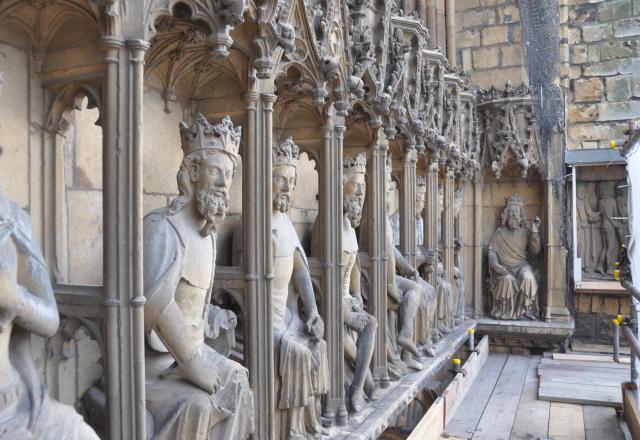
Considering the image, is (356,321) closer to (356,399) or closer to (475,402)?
(356,399)

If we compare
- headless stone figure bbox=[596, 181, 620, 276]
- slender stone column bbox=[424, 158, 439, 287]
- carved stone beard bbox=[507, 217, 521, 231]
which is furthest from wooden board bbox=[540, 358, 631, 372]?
headless stone figure bbox=[596, 181, 620, 276]

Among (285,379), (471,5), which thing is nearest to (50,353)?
(285,379)

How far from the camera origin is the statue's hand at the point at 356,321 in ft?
14.4

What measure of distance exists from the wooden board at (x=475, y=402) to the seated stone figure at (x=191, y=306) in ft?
10.8

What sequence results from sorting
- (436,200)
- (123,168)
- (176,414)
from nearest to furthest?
1. (123,168)
2. (176,414)
3. (436,200)

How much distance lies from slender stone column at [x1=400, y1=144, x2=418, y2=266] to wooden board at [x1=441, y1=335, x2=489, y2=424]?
1.27 metres

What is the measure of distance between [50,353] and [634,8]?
11.1 meters

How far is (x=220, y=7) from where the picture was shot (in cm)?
254

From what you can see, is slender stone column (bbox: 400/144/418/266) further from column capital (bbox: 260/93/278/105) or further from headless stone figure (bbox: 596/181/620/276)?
headless stone figure (bbox: 596/181/620/276)

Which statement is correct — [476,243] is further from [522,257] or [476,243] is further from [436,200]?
[436,200]

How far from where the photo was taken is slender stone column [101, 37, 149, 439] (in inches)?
85.7

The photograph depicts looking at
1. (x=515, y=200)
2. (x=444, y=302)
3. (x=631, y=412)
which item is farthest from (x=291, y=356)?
(x=515, y=200)

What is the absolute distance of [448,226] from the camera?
809 cm

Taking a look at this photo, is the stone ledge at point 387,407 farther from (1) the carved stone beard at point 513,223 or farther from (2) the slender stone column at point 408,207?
(1) the carved stone beard at point 513,223
